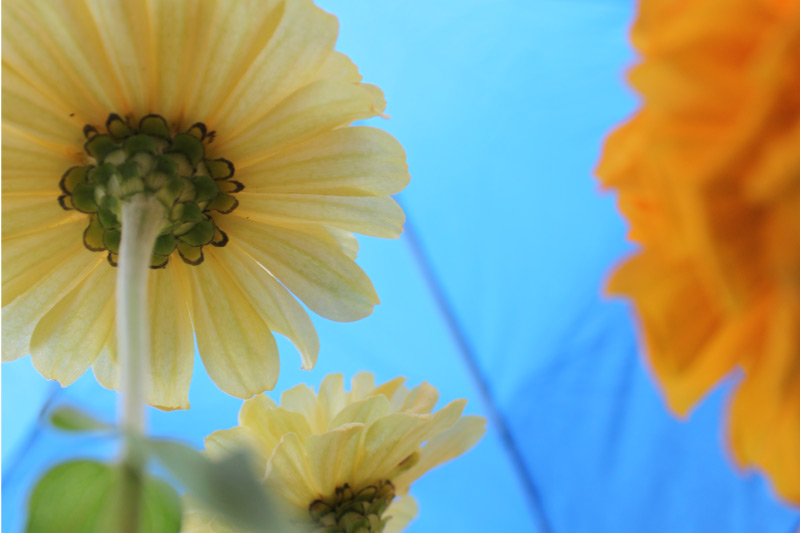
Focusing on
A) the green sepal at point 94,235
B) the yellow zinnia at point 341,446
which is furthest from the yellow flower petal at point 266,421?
the green sepal at point 94,235

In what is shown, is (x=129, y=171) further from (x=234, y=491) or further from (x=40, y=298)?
(x=234, y=491)

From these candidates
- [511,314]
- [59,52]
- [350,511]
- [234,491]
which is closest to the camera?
[234,491]

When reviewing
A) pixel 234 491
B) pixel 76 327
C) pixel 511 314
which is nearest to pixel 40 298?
pixel 76 327

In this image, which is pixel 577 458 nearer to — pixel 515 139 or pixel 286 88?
pixel 515 139

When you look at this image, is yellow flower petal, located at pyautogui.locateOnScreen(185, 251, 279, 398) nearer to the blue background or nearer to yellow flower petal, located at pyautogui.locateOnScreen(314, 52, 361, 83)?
yellow flower petal, located at pyautogui.locateOnScreen(314, 52, 361, 83)

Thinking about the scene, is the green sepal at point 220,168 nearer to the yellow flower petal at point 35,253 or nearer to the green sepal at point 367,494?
the yellow flower petal at point 35,253

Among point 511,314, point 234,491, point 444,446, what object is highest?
point 511,314

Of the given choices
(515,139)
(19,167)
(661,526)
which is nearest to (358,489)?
(19,167)

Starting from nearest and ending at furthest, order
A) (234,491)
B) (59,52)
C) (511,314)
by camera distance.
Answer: (234,491), (59,52), (511,314)
